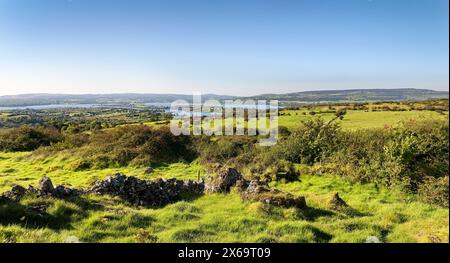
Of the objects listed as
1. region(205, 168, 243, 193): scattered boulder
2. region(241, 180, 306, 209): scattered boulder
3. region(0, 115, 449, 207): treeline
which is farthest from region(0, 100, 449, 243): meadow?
region(0, 115, 449, 207): treeline

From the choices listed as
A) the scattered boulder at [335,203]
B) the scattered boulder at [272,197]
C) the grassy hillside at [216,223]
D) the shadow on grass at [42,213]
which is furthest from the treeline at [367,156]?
the shadow on grass at [42,213]

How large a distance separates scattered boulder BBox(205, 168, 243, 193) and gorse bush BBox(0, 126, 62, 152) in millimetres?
25707

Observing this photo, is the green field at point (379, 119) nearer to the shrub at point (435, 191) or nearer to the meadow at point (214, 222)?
the shrub at point (435, 191)

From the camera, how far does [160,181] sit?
12617 mm

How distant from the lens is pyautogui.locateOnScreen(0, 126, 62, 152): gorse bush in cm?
3262

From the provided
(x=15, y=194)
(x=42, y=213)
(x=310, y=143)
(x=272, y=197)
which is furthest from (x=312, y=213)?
(x=310, y=143)

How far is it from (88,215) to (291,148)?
16.6m

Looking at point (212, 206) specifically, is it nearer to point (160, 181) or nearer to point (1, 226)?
point (160, 181)

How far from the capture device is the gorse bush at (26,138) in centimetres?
3262

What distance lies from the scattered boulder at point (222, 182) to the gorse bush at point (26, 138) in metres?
25.7

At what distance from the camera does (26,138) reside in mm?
33562

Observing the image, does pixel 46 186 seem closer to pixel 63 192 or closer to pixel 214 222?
pixel 63 192

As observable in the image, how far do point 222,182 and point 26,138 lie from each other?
28.9 m
